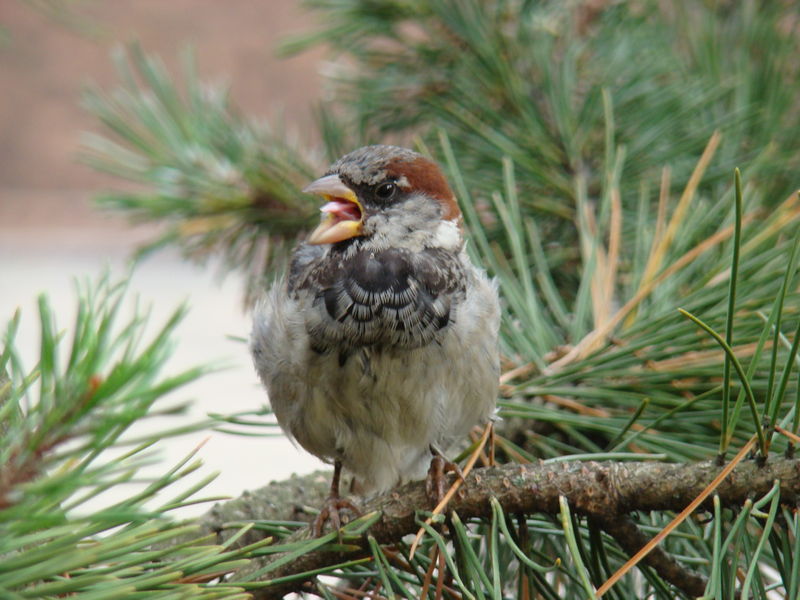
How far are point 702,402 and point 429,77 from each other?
55 centimetres

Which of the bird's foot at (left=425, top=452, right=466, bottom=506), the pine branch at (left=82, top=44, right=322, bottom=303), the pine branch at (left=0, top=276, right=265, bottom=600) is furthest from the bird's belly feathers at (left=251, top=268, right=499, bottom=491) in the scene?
the pine branch at (left=0, top=276, right=265, bottom=600)

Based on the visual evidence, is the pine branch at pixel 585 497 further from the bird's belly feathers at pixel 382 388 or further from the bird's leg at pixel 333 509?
the bird's belly feathers at pixel 382 388

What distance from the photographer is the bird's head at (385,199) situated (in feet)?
2.78

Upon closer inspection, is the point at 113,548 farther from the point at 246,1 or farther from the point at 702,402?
the point at 246,1

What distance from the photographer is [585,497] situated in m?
0.50

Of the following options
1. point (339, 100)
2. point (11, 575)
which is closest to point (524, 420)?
point (11, 575)

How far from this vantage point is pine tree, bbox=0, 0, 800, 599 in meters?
0.36

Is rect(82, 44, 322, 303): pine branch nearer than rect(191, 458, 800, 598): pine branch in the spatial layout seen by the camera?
No

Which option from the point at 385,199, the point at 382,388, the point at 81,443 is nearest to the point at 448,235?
the point at 385,199

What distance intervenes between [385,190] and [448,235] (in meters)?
0.07

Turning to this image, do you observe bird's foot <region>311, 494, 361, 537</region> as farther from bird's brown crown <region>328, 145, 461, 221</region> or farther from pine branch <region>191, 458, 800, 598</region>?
bird's brown crown <region>328, 145, 461, 221</region>

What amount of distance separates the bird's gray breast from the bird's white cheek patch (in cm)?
4

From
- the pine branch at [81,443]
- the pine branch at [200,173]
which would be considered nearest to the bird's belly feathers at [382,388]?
the pine branch at [200,173]

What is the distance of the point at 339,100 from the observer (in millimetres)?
1174
